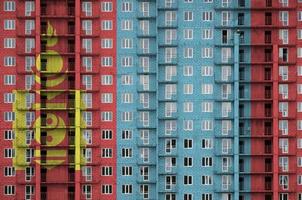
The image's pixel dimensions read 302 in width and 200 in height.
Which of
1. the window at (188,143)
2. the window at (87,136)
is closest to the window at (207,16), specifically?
the window at (188,143)

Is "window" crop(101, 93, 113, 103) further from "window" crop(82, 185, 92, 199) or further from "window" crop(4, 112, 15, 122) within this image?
"window" crop(4, 112, 15, 122)

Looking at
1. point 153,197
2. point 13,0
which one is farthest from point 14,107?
point 153,197

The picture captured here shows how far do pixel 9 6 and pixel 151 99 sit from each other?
25147 mm

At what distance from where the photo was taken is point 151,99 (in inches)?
3863

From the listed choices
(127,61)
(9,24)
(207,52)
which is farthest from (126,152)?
(9,24)

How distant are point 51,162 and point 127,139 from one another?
11.5 meters

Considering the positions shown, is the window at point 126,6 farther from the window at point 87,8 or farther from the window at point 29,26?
the window at point 29,26

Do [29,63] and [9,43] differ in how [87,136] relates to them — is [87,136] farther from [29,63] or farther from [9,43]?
[9,43]

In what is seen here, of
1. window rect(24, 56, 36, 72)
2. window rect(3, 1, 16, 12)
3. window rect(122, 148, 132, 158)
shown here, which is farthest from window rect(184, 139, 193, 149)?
window rect(3, 1, 16, 12)

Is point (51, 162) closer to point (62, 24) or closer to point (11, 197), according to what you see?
point (11, 197)

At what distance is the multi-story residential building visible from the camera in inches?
3804

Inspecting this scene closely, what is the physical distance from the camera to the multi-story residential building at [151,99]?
96.6 meters

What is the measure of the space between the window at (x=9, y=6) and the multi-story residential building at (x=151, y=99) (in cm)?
17

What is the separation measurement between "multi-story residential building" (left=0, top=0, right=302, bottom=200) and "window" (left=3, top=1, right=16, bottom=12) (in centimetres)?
17
